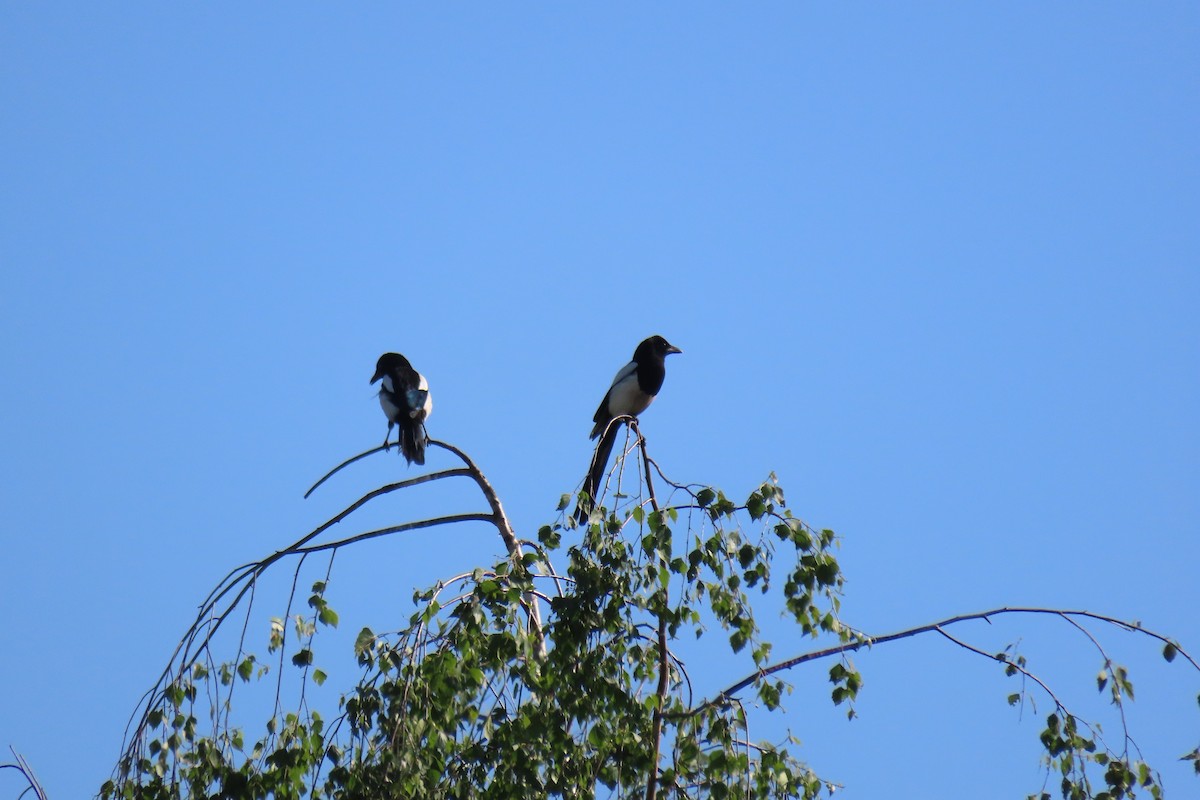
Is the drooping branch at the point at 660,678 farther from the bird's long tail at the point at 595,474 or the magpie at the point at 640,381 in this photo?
the magpie at the point at 640,381

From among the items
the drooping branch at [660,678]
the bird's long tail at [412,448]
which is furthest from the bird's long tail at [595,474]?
the bird's long tail at [412,448]

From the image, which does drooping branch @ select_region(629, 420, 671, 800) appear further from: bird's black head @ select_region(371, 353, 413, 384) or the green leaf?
bird's black head @ select_region(371, 353, 413, 384)

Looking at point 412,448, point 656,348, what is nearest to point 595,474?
point 412,448

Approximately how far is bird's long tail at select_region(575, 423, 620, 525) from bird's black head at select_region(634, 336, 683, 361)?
22.8 inches

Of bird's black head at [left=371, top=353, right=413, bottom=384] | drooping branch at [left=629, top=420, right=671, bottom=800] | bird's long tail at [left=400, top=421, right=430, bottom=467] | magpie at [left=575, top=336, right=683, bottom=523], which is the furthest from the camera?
bird's black head at [left=371, top=353, right=413, bottom=384]

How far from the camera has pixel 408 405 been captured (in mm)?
6484

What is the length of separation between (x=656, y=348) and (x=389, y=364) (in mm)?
1385

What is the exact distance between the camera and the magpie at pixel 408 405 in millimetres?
6285

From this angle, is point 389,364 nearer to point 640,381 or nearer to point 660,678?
point 640,381

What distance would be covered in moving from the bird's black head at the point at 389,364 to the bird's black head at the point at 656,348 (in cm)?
118

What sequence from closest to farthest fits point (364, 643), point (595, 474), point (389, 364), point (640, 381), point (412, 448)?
point (364, 643) < point (595, 474) < point (412, 448) < point (640, 381) < point (389, 364)

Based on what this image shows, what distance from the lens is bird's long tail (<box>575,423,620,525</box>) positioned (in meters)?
3.44

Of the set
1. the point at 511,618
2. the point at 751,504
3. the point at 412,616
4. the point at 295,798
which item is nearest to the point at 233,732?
the point at 295,798

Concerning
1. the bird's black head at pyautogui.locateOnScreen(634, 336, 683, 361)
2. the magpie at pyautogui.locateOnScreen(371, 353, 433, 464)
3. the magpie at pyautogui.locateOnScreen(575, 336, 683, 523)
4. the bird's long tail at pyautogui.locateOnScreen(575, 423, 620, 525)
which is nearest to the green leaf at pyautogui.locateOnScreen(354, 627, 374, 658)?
the bird's long tail at pyautogui.locateOnScreen(575, 423, 620, 525)
